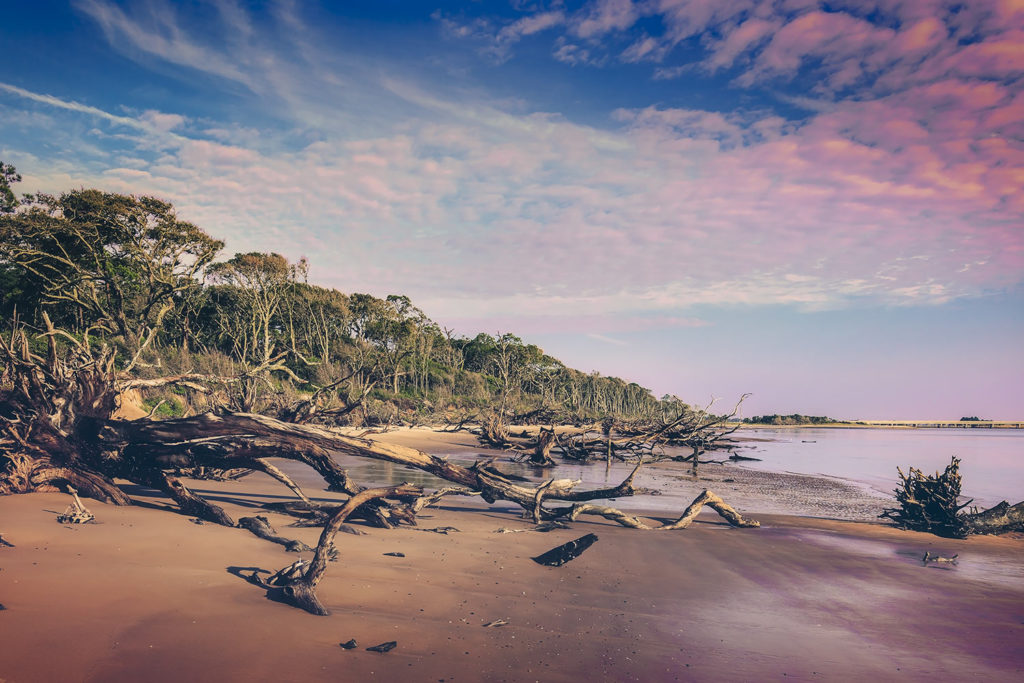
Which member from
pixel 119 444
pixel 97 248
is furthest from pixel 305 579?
pixel 97 248

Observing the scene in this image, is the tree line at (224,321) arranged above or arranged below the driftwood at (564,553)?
above

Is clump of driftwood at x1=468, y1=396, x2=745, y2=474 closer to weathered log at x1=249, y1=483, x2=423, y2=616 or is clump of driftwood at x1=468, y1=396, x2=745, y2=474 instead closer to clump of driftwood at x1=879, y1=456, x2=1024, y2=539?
clump of driftwood at x1=879, y1=456, x2=1024, y2=539

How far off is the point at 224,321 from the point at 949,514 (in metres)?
44.6

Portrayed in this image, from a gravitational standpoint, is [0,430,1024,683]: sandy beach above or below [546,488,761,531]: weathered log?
below

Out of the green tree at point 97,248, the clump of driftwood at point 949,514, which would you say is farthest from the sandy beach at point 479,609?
the green tree at point 97,248

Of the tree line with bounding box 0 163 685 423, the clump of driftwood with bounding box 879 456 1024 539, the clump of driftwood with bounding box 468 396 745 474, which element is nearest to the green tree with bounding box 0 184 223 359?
the tree line with bounding box 0 163 685 423

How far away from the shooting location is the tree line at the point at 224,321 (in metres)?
22.9

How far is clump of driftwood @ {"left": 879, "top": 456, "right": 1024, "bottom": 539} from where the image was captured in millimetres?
10258

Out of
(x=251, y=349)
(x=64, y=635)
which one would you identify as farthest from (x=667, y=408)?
(x=64, y=635)

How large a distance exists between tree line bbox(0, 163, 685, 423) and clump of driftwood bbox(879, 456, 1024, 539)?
10066 millimetres

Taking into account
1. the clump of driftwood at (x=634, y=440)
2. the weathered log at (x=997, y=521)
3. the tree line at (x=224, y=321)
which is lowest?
the weathered log at (x=997, y=521)

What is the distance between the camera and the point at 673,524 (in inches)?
369

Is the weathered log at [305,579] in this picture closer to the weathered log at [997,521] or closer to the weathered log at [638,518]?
the weathered log at [638,518]

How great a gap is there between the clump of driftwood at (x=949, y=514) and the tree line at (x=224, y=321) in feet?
33.0
